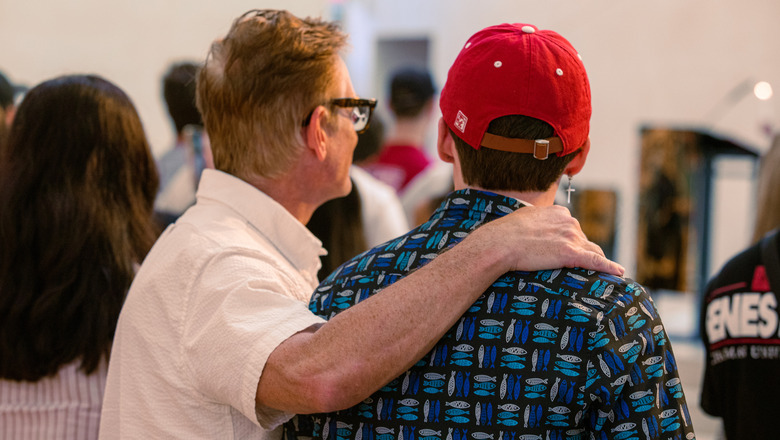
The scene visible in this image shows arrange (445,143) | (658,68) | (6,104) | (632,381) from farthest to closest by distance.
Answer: (658,68)
(6,104)
(445,143)
(632,381)

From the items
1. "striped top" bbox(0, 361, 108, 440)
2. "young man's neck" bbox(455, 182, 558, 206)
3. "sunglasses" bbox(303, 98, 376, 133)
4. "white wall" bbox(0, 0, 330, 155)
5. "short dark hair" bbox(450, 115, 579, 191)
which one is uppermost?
"white wall" bbox(0, 0, 330, 155)

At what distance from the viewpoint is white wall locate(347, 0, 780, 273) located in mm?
6027

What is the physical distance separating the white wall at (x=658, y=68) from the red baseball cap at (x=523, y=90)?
514cm

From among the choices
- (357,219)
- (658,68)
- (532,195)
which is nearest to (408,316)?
(532,195)

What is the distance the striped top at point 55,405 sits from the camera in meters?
1.74

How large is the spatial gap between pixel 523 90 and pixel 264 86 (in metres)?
0.57

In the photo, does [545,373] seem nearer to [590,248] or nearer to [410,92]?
[590,248]

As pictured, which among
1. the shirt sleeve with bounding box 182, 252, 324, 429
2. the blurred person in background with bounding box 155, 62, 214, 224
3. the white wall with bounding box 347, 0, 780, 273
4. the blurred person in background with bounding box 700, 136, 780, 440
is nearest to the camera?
the shirt sleeve with bounding box 182, 252, 324, 429

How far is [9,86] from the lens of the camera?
8.46ft

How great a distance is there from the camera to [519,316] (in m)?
1.11

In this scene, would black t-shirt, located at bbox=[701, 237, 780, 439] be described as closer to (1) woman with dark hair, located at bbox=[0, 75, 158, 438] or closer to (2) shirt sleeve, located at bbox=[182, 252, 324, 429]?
(2) shirt sleeve, located at bbox=[182, 252, 324, 429]

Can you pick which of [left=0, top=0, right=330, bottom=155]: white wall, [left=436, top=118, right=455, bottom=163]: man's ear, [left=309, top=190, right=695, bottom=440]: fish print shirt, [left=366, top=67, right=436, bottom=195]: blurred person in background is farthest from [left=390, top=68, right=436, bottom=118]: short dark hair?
[left=309, top=190, right=695, bottom=440]: fish print shirt

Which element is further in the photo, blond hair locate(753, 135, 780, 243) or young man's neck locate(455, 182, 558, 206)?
blond hair locate(753, 135, 780, 243)

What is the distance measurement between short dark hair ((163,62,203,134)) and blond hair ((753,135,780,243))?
6.85ft
